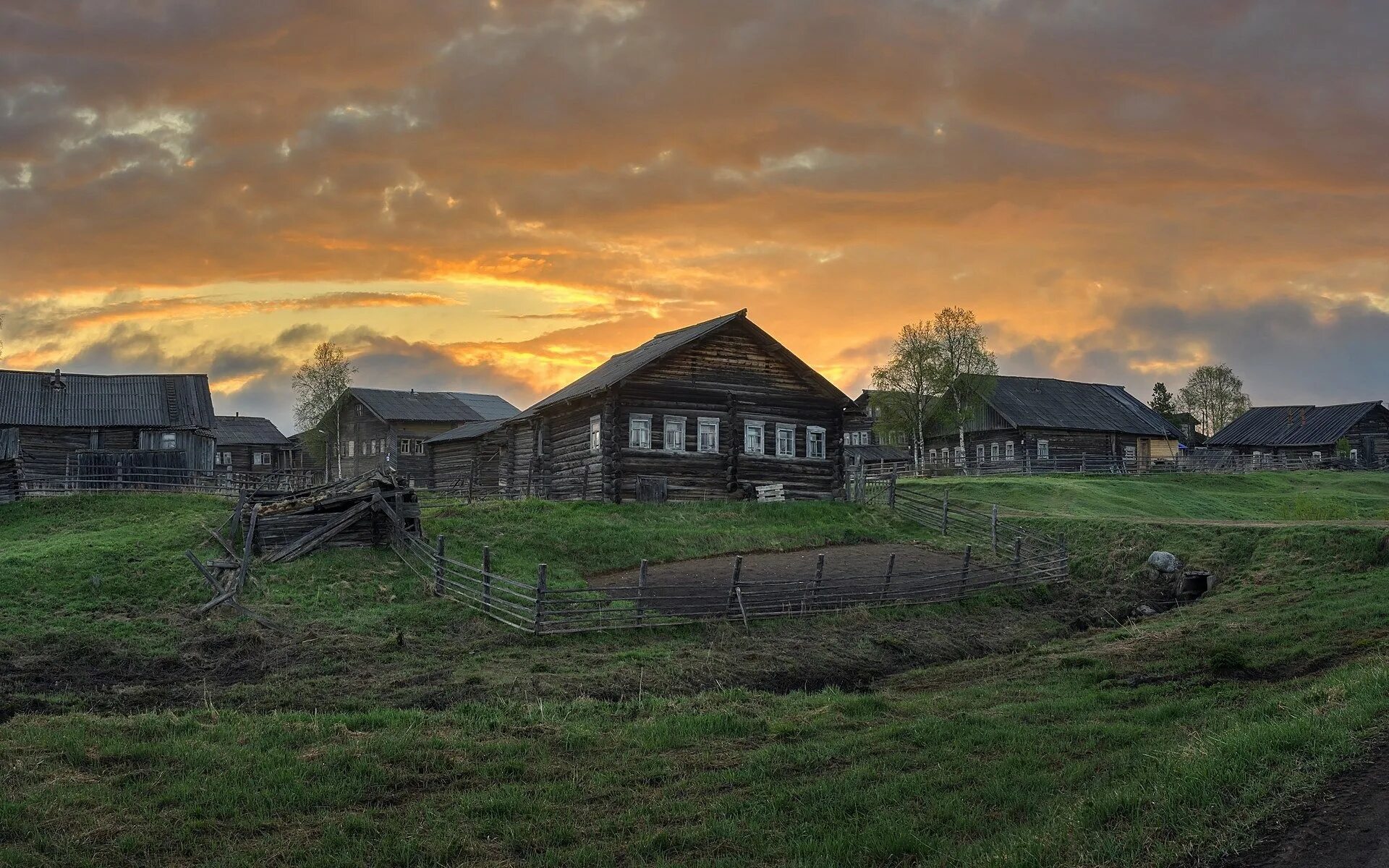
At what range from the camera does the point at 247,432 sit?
3374 inches

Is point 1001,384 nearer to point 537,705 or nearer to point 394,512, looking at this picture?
point 394,512

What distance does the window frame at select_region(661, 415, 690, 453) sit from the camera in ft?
126

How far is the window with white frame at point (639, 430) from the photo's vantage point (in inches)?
1485

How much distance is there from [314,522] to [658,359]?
15.0 metres

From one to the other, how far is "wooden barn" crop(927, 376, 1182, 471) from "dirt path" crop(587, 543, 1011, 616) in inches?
1344

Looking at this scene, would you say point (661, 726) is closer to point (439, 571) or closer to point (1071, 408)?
point (439, 571)

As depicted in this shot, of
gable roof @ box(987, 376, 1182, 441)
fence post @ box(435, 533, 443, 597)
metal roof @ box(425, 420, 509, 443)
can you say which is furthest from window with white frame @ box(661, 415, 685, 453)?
gable roof @ box(987, 376, 1182, 441)

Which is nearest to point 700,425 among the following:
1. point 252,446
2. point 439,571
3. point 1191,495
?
point 439,571

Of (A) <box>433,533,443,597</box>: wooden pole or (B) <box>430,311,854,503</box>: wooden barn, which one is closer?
(A) <box>433,533,443,597</box>: wooden pole

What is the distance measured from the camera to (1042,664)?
1848cm

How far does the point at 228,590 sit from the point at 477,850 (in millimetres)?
15177

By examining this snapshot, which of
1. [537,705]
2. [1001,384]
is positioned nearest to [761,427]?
[537,705]

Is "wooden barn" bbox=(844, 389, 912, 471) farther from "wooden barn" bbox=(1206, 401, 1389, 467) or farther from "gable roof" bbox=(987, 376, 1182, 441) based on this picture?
"wooden barn" bbox=(1206, 401, 1389, 467)

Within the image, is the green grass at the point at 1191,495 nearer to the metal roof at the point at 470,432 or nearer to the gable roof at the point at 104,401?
the metal roof at the point at 470,432
